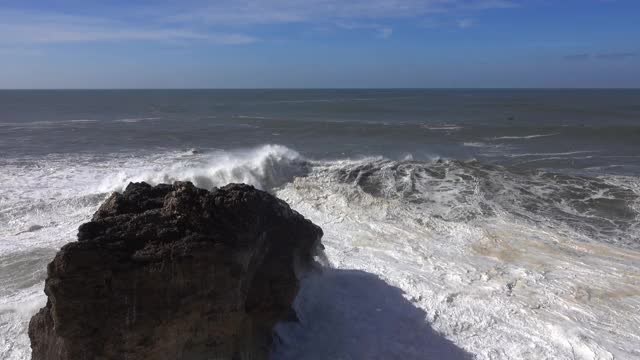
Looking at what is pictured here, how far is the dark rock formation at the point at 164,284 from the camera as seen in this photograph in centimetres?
443

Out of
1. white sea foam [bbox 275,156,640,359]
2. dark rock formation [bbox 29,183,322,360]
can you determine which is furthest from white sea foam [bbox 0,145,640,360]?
dark rock formation [bbox 29,183,322,360]

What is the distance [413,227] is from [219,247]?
6119 mm

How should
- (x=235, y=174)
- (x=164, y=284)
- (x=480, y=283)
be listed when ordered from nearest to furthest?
(x=164, y=284) → (x=480, y=283) → (x=235, y=174)

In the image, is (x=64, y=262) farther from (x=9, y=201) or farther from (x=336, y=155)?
(x=336, y=155)

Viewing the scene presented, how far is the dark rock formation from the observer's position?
175 inches

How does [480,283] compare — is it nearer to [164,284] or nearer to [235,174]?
[164,284]

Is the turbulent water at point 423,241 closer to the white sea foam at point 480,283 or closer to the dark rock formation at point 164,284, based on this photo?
the white sea foam at point 480,283

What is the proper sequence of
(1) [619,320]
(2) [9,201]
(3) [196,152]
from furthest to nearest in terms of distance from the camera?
(3) [196,152] < (2) [9,201] < (1) [619,320]

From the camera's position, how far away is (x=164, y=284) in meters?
4.64

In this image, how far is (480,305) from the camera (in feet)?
22.4

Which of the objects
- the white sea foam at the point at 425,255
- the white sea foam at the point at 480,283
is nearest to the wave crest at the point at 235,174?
the white sea foam at the point at 425,255

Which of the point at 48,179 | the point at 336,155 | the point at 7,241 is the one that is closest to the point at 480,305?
the point at 7,241

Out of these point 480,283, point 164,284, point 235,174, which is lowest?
point 480,283

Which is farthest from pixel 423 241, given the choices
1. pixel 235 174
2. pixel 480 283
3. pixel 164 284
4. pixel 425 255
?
pixel 235 174
